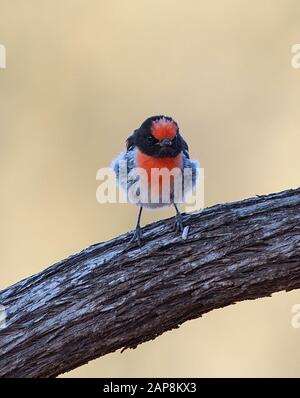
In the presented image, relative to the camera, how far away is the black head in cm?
479

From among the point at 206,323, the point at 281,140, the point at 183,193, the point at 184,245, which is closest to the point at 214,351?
the point at 206,323

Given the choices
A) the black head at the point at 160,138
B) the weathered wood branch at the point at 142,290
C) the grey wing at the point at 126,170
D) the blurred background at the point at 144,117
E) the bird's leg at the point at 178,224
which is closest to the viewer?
the weathered wood branch at the point at 142,290

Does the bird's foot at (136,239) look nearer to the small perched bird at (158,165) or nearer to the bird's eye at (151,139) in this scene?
the small perched bird at (158,165)

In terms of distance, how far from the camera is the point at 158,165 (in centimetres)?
483

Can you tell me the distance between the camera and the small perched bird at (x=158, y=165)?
15.8ft

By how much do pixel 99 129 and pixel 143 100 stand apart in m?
0.56

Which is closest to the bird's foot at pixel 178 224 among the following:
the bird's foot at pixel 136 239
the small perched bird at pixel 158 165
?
the bird's foot at pixel 136 239

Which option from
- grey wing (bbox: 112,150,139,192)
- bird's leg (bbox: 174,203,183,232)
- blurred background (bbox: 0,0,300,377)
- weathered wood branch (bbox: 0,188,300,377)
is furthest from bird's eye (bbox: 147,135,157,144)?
blurred background (bbox: 0,0,300,377)

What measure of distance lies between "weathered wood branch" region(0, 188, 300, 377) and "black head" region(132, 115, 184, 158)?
73cm

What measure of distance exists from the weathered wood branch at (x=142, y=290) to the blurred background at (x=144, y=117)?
2955mm

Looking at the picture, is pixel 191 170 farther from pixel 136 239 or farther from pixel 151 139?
pixel 136 239

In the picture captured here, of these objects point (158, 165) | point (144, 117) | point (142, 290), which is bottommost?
point (142, 290)

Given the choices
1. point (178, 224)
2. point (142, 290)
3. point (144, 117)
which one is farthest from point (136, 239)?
point (144, 117)

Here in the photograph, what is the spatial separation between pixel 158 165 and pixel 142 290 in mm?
1001
